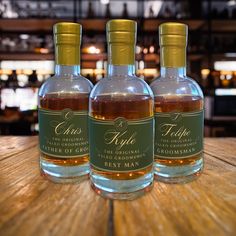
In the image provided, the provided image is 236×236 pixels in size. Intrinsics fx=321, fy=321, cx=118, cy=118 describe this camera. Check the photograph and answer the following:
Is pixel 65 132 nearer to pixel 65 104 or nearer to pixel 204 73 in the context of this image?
pixel 65 104

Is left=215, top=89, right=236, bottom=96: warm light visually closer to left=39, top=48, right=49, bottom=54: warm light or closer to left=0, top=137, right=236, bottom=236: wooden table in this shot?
left=39, top=48, right=49, bottom=54: warm light

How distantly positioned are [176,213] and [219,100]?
8.82ft

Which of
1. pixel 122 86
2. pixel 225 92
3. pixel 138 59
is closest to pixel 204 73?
pixel 225 92

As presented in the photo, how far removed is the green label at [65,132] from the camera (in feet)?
1.77

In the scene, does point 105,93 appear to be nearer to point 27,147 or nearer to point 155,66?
point 27,147

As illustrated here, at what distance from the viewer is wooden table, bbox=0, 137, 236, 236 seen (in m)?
0.39

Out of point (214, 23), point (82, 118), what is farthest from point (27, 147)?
point (214, 23)

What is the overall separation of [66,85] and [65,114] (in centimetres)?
6

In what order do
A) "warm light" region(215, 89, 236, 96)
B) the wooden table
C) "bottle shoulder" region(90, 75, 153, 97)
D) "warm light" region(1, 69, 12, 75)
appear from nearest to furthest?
the wooden table < "bottle shoulder" region(90, 75, 153, 97) < "warm light" region(215, 89, 236, 96) < "warm light" region(1, 69, 12, 75)

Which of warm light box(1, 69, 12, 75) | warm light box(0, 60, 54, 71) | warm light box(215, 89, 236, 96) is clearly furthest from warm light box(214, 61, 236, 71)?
warm light box(1, 69, 12, 75)

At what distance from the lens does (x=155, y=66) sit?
3256 millimetres

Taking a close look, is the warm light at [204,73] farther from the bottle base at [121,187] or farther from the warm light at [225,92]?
the bottle base at [121,187]

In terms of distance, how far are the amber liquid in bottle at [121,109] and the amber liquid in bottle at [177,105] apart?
57mm

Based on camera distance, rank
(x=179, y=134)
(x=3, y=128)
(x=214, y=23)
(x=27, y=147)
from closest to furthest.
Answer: (x=179, y=134) → (x=27, y=147) → (x=3, y=128) → (x=214, y=23)
